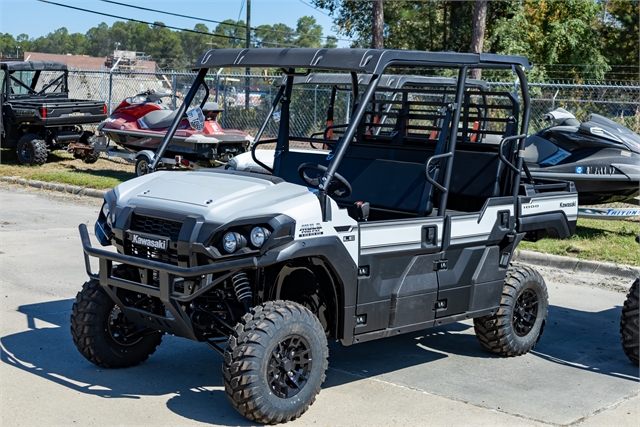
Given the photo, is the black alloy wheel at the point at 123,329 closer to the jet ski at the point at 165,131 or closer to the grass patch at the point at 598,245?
the grass patch at the point at 598,245

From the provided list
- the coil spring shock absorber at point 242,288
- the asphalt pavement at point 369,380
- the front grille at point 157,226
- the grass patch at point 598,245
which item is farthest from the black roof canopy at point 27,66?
the coil spring shock absorber at point 242,288

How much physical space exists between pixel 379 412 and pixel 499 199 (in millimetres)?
1912

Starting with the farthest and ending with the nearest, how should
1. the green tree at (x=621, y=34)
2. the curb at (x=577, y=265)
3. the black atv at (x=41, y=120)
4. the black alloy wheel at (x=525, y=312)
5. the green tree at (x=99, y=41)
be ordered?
the green tree at (x=99, y=41)
the green tree at (x=621, y=34)
the black atv at (x=41, y=120)
the curb at (x=577, y=265)
the black alloy wheel at (x=525, y=312)

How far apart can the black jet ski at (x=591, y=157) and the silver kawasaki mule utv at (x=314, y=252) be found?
14.2ft

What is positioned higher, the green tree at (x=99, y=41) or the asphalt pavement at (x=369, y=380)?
the green tree at (x=99, y=41)

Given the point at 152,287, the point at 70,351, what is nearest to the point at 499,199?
the point at 152,287

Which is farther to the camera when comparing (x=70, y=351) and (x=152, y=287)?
(x=70, y=351)

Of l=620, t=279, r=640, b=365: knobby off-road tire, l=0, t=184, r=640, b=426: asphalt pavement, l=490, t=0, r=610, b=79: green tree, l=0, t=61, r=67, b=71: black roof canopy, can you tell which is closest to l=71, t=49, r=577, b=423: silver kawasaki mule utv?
l=0, t=184, r=640, b=426: asphalt pavement

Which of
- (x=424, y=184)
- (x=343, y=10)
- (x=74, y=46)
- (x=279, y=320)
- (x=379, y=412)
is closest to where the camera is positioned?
(x=279, y=320)

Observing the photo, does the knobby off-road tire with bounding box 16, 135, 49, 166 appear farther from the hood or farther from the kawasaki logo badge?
the kawasaki logo badge

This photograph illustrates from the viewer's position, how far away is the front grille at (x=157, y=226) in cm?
504

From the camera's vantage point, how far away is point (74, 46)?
104375 mm

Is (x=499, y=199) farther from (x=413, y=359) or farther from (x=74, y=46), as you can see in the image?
(x=74, y=46)

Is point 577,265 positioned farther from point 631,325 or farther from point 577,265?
point 631,325
